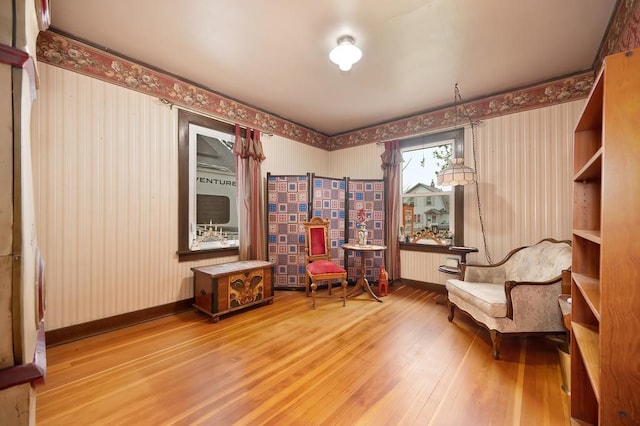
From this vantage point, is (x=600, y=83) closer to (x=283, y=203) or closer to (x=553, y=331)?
(x=553, y=331)

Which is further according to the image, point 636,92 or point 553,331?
point 553,331

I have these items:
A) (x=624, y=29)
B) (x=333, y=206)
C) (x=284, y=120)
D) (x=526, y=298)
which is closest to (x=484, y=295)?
(x=526, y=298)

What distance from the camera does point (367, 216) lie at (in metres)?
4.39

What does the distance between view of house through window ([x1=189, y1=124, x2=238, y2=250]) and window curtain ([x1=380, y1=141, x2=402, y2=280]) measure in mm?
2494

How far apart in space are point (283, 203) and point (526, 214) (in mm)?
3347

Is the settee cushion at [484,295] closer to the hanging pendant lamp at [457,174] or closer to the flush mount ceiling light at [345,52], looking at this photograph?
the hanging pendant lamp at [457,174]

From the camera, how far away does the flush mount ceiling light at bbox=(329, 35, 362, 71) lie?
94.0 inches

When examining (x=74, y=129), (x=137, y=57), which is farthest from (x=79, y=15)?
(x=74, y=129)

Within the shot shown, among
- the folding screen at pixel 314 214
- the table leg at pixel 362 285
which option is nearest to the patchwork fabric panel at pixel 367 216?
the folding screen at pixel 314 214

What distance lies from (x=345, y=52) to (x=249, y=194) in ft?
7.34

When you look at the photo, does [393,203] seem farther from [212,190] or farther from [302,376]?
[302,376]

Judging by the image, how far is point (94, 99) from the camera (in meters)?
2.55

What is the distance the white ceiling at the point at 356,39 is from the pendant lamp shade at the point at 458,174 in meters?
1.06

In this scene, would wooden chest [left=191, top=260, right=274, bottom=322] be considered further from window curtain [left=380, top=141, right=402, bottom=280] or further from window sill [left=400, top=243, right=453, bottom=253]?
window sill [left=400, top=243, right=453, bottom=253]
